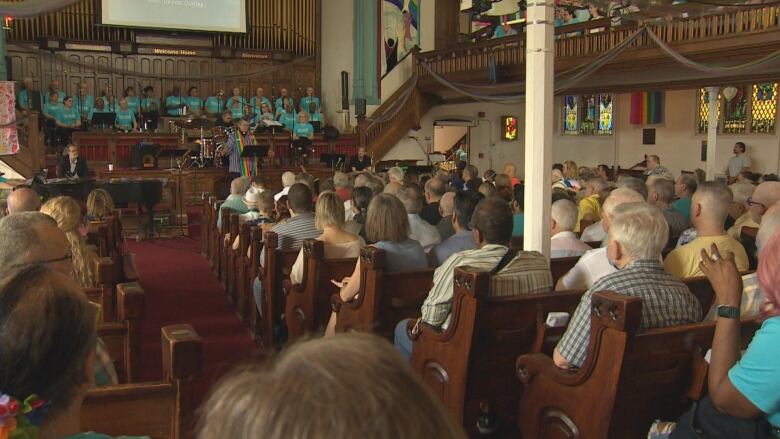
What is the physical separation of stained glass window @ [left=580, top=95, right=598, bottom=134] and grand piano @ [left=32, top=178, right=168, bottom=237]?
431 inches

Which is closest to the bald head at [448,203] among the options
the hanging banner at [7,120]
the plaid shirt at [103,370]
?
the plaid shirt at [103,370]

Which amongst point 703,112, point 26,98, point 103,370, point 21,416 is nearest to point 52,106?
point 26,98

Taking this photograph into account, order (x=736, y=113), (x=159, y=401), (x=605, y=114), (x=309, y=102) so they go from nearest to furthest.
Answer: (x=159, y=401) < (x=736, y=113) < (x=309, y=102) < (x=605, y=114)

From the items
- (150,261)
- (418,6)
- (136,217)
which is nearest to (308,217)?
(150,261)

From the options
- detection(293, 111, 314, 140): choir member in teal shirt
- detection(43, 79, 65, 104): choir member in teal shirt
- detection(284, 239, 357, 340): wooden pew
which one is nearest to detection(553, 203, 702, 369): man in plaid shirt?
detection(284, 239, 357, 340): wooden pew

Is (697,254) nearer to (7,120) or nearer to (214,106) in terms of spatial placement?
(7,120)

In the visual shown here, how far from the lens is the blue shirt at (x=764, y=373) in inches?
77.8

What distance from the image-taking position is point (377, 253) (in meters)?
3.73

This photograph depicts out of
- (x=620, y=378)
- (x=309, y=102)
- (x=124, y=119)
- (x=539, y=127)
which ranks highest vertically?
(x=309, y=102)

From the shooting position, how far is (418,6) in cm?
1844

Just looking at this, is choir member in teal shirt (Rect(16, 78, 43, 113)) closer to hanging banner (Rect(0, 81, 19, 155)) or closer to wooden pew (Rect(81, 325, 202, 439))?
hanging banner (Rect(0, 81, 19, 155))

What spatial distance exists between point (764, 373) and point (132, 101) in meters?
14.9

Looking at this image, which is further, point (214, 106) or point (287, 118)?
point (214, 106)

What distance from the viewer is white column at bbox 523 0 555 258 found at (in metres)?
3.88
